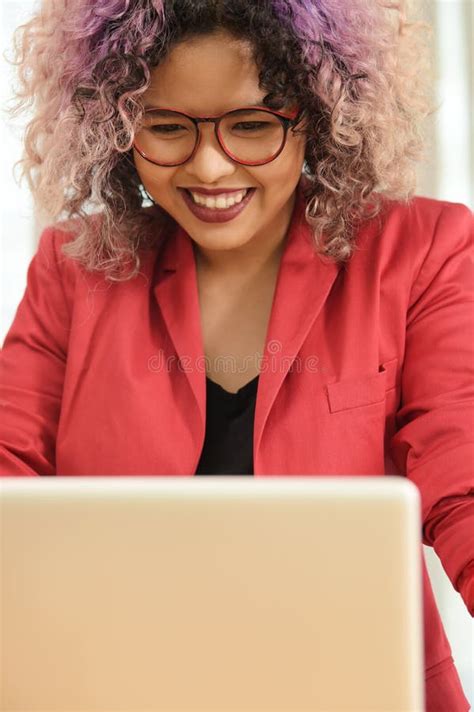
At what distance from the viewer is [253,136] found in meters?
1.46


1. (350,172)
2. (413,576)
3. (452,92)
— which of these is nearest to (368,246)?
(350,172)

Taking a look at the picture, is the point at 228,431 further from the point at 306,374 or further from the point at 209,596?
the point at 209,596

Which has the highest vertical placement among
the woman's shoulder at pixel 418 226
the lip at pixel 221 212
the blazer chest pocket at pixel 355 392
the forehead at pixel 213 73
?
the forehead at pixel 213 73

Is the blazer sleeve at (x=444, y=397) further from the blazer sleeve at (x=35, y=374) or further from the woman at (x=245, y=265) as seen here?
the blazer sleeve at (x=35, y=374)

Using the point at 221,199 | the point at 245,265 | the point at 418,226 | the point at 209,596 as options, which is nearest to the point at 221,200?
the point at 221,199

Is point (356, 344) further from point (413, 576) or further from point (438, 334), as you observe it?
point (413, 576)

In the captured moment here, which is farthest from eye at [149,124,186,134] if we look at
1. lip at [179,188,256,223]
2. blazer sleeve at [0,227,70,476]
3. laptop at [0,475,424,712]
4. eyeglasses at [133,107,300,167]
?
laptop at [0,475,424,712]

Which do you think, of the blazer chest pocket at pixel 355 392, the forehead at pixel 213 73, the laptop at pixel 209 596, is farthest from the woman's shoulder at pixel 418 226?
the laptop at pixel 209 596

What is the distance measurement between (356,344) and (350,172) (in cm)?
28

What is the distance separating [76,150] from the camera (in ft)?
5.29

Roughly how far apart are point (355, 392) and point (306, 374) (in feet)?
0.25

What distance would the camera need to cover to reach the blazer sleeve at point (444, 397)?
4.45 feet

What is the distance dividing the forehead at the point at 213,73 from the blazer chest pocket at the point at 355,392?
0.42m

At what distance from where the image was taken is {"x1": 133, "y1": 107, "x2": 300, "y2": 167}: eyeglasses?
4.72 ft
